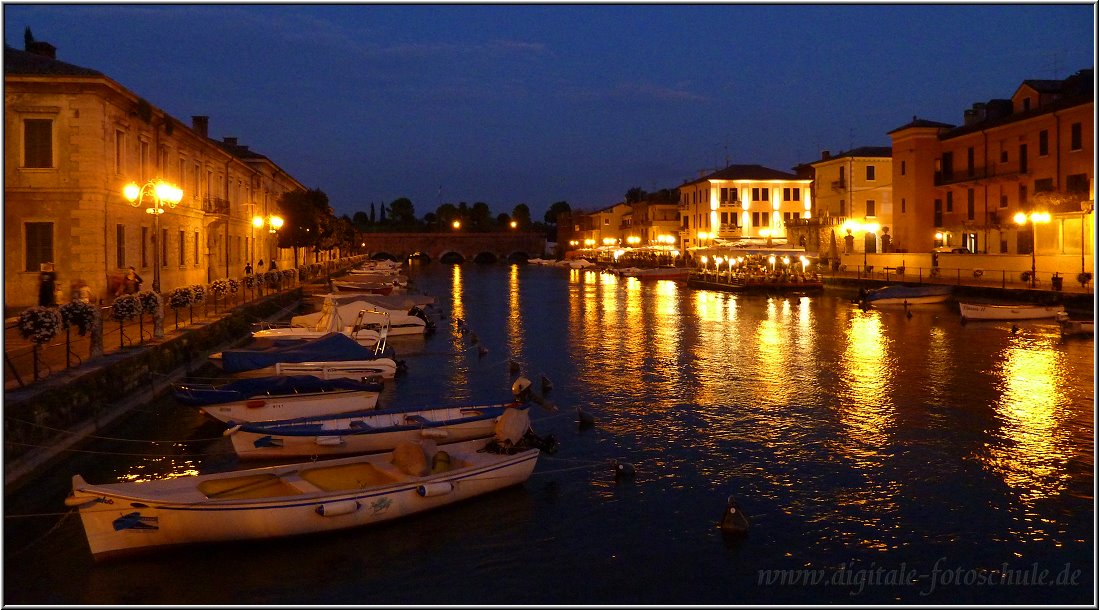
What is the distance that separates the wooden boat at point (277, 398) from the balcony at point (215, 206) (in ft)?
99.3

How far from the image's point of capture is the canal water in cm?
1047

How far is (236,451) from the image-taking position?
51.1 ft

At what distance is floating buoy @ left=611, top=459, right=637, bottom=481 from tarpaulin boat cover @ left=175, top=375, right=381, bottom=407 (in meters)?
6.97

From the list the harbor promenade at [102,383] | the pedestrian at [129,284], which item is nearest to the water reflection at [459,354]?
the harbor promenade at [102,383]

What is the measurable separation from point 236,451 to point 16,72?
21.1 m

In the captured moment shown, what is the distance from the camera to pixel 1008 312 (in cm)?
3812

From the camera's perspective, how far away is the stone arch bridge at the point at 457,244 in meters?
157

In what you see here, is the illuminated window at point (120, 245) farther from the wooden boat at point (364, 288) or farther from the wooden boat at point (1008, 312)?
the wooden boat at point (1008, 312)

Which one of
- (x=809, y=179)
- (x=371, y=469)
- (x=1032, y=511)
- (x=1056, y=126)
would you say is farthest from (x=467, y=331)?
(x=809, y=179)

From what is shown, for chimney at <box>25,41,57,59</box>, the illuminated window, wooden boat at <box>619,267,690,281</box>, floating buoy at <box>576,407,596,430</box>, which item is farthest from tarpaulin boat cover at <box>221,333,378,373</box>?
wooden boat at <box>619,267,690,281</box>

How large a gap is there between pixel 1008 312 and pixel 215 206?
133 ft

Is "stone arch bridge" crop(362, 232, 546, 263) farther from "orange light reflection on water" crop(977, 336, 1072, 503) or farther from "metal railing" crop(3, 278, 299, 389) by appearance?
"orange light reflection on water" crop(977, 336, 1072, 503)

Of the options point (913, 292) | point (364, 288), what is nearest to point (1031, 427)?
point (913, 292)

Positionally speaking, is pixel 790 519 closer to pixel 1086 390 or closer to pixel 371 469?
pixel 371 469
